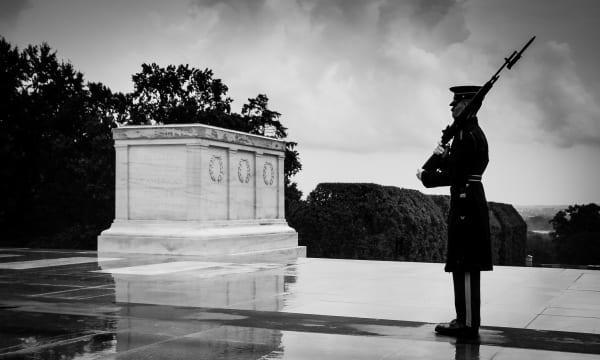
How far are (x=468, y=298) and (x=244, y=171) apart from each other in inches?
426

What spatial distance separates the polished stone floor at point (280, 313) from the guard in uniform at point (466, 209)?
1.70ft

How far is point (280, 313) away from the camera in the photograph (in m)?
7.04

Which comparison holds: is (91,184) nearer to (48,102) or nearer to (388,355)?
(48,102)

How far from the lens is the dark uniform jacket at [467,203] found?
613cm

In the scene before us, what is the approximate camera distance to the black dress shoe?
5875mm

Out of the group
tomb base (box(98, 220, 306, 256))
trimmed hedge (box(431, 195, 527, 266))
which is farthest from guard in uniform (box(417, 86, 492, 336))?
trimmed hedge (box(431, 195, 527, 266))

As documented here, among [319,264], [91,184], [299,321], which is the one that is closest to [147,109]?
[91,184]

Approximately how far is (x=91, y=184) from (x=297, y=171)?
10.6 metres

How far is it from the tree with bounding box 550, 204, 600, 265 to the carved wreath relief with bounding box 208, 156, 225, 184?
42.3 m

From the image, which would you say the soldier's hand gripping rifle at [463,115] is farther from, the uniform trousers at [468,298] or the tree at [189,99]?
the tree at [189,99]

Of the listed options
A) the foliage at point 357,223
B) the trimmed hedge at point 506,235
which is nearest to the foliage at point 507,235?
the trimmed hedge at point 506,235

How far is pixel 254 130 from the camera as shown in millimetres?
38875

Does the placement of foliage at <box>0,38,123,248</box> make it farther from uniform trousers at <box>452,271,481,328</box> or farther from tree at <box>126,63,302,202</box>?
uniform trousers at <box>452,271,481,328</box>

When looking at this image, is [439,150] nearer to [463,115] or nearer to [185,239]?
[463,115]
